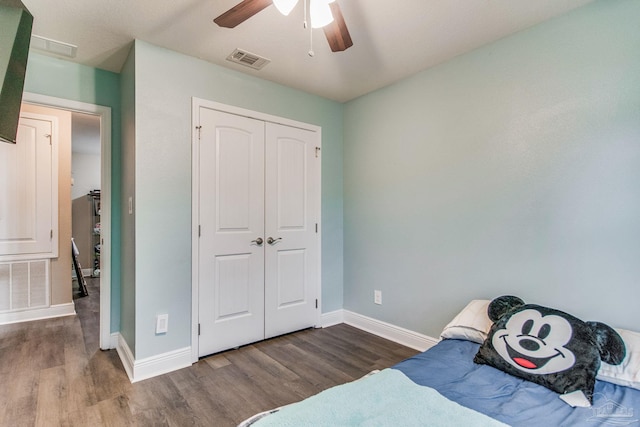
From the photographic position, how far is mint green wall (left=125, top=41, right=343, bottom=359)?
2363 mm

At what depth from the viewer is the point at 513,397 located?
1396 millimetres

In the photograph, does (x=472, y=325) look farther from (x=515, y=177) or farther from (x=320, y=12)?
(x=320, y=12)

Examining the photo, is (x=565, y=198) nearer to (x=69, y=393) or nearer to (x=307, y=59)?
(x=307, y=59)

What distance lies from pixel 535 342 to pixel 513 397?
1.13 feet

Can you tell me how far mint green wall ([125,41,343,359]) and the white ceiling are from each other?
0.16 meters

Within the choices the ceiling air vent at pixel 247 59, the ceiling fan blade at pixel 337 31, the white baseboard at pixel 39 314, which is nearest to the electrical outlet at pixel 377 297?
the ceiling fan blade at pixel 337 31

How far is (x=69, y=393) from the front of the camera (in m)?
A: 2.15

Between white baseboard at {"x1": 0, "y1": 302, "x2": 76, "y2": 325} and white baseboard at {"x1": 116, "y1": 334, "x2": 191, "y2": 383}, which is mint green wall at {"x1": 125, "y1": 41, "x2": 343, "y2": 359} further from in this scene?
white baseboard at {"x1": 0, "y1": 302, "x2": 76, "y2": 325}

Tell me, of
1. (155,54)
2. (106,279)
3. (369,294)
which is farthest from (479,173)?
(106,279)

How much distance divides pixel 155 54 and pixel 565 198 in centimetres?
306

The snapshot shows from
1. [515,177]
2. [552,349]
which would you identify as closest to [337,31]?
[515,177]

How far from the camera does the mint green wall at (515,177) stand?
183 centimetres

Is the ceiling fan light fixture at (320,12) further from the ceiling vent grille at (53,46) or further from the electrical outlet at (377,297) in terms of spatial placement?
the electrical outlet at (377,297)

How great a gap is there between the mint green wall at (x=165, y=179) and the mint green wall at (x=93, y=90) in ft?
2.25
